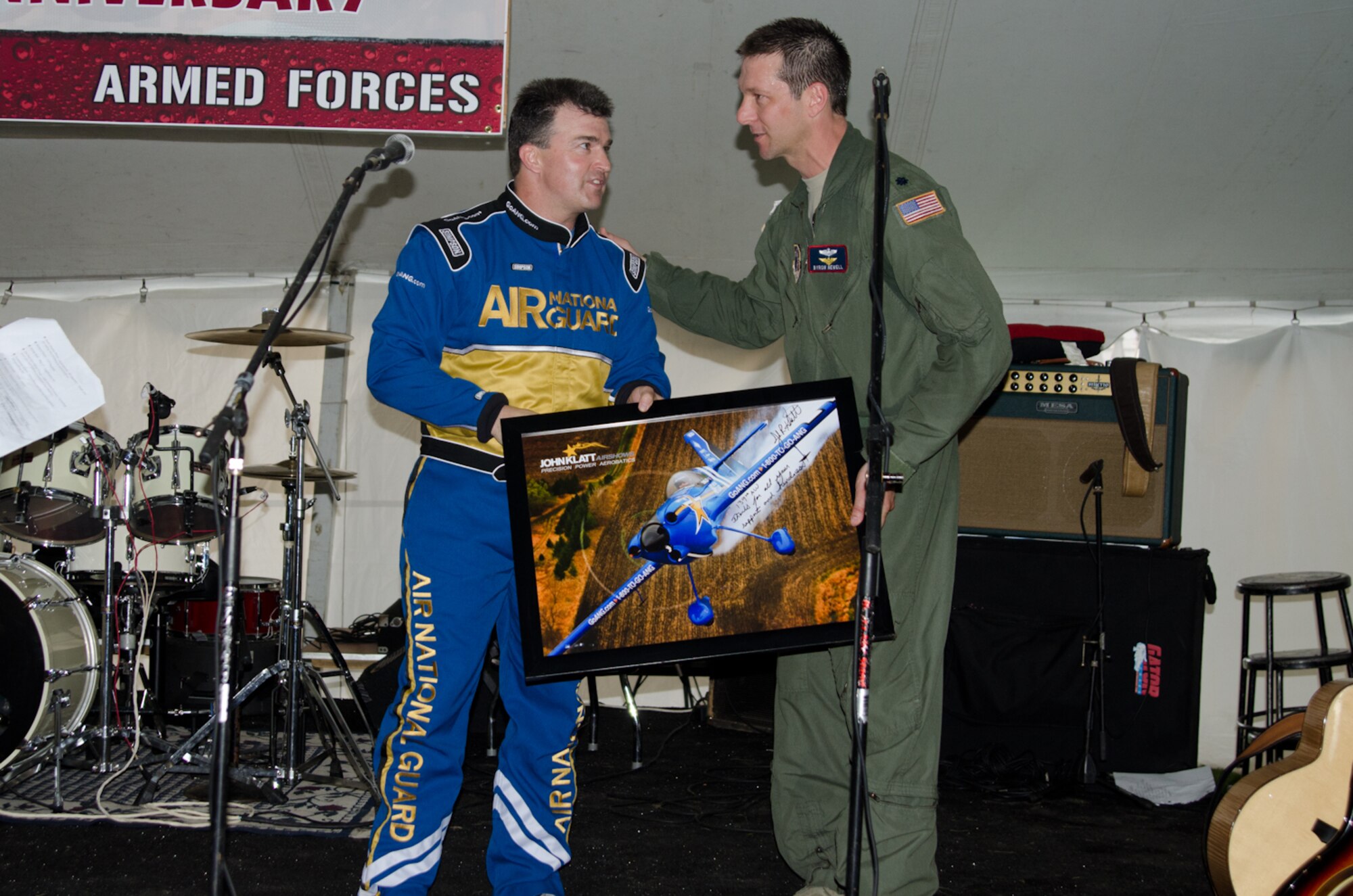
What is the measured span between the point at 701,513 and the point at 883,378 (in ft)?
1.94

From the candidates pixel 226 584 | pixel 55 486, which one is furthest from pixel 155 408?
pixel 226 584

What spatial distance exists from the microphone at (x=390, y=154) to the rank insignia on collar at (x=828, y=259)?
980 mm

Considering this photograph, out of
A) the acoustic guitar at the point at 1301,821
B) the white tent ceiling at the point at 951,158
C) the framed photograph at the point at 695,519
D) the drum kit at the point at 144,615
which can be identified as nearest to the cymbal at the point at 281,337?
the drum kit at the point at 144,615

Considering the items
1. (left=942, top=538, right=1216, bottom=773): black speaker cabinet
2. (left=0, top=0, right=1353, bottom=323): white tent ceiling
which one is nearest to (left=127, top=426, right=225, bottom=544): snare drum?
(left=0, top=0, right=1353, bottom=323): white tent ceiling

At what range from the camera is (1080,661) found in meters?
4.23

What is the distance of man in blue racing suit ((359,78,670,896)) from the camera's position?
233cm

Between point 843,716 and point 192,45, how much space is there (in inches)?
114

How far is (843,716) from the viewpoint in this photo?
2.64 metres

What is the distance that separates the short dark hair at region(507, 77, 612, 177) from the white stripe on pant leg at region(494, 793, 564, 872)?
1.59 m

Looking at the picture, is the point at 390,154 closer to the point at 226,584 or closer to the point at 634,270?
the point at 634,270

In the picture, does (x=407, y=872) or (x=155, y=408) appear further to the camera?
(x=155, y=408)

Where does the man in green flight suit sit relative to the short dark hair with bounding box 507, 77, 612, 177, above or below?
below

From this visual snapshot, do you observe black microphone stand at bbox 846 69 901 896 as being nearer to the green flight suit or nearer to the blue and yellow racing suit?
the green flight suit

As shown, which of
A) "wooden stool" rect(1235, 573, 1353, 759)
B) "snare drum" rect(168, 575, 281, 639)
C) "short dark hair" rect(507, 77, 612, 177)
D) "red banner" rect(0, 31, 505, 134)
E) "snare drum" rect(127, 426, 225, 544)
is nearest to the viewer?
"short dark hair" rect(507, 77, 612, 177)
